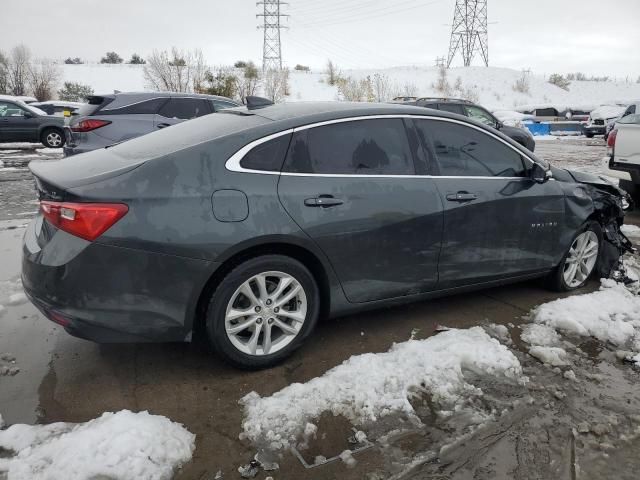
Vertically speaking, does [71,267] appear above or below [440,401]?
above

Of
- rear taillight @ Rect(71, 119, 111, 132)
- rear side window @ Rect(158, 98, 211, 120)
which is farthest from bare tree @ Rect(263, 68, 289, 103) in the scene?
rear taillight @ Rect(71, 119, 111, 132)

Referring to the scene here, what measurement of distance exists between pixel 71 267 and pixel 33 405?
31.5 inches

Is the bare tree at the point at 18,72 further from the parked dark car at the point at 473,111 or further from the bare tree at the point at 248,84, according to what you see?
the parked dark car at the point at 473,111

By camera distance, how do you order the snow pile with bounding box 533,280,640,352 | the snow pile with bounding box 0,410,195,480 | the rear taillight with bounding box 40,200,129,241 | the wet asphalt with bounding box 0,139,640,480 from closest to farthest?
the snow pile with bounding box 0,410,195,480 < the wet asphalt with bounding box 0,139,640,480 < the rear taillight with bounding box 40,200,129,241 < the snow pile with bounding box 533,280,640,352

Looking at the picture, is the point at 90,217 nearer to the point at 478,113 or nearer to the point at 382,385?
the point at 382,385

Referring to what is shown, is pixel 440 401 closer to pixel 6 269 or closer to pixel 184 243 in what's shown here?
pixel 184 243

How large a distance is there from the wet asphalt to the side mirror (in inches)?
40.6

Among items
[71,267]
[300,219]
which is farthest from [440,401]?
[71,267]

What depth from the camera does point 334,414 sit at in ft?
8.75

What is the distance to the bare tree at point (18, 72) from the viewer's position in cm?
3431

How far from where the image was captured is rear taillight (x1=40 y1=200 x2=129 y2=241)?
8.57ft

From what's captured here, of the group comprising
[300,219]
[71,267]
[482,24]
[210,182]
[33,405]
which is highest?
[482,24]

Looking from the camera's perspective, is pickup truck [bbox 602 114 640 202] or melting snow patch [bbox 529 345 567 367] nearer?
melting snow patch [bbox 529 345 567 367]

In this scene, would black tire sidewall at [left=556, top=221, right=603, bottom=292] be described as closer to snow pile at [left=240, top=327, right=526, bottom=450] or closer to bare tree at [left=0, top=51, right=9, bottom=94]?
snow pile at [left=240, top=327, right=526, bottom=450]
